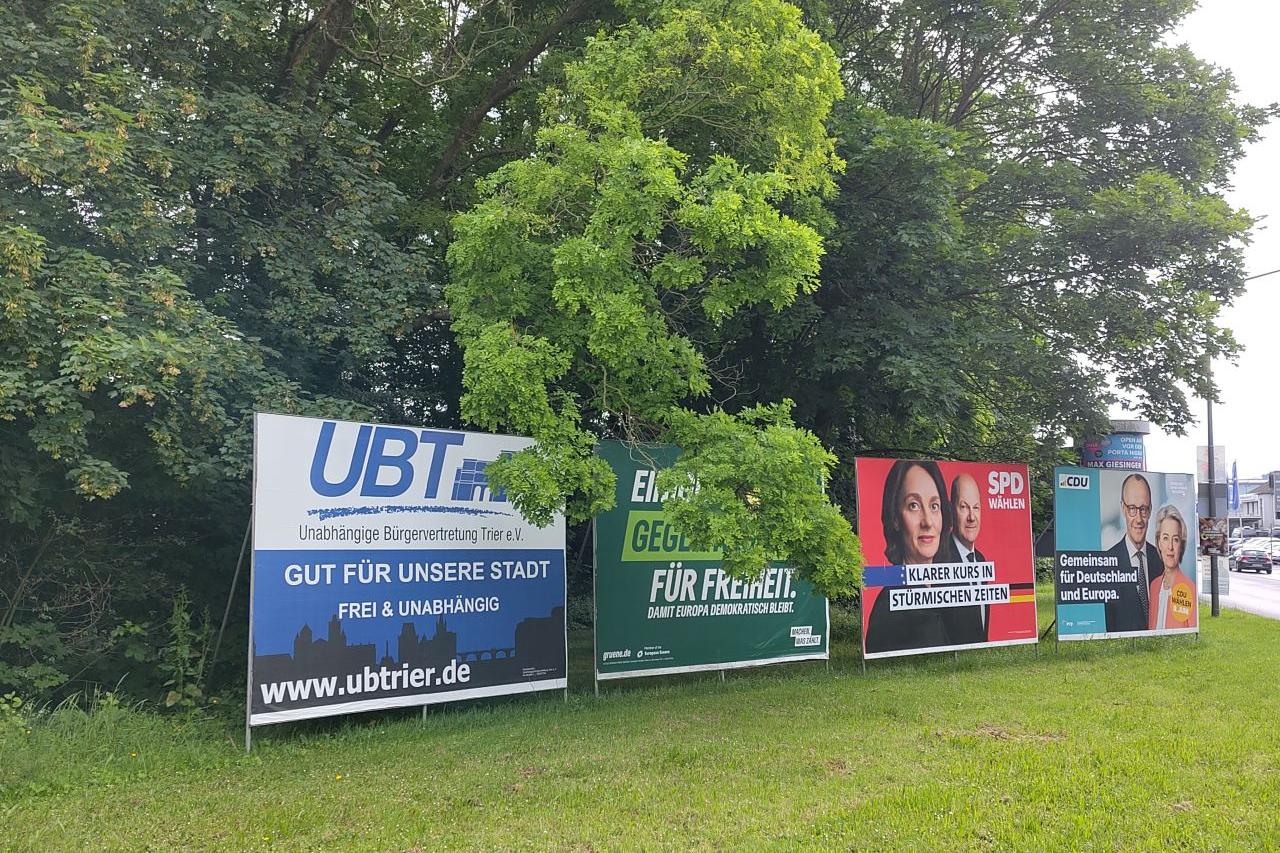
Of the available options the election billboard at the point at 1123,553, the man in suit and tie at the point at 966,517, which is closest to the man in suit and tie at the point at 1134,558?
the election billboard at the point at 1123,553

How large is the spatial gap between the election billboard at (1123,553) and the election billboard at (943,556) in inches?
23.3

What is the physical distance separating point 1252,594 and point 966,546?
22.9 metres

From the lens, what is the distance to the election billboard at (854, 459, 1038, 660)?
1186 cm

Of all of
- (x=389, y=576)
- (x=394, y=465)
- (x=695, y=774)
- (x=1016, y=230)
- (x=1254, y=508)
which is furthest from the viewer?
(x=1254, y=508)

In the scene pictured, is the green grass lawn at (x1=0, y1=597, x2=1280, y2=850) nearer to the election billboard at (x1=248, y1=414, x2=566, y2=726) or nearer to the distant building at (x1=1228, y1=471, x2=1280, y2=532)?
the election billboard at (x1=248, y1=414, x2=566, y2=726)

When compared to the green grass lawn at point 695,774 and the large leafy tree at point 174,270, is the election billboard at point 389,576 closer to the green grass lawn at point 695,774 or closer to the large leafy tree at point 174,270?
the green grass lawn at point 695,774

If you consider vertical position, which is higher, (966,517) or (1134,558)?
(966,517)

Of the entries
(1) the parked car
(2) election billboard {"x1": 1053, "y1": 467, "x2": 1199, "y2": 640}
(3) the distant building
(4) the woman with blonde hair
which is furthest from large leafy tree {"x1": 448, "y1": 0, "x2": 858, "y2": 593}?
(3) the distant building

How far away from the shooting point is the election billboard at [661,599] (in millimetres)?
10539

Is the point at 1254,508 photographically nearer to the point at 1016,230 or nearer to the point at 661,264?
the point at 1016,230

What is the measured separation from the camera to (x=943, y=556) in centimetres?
1242

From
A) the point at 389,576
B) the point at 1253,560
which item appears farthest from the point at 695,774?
the point at 1253,560

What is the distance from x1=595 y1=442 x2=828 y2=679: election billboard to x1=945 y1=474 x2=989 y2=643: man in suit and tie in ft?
8.12

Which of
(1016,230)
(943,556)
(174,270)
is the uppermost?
(1016,230)
